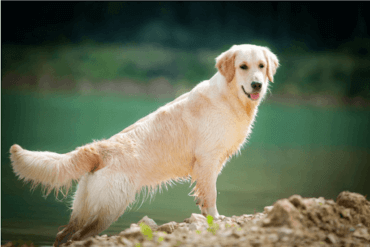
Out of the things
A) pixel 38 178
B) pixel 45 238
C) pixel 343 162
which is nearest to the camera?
pixel 38 178

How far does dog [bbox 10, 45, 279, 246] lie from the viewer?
3102mm

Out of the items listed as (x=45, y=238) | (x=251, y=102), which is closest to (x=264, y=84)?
(x=251, y=102)

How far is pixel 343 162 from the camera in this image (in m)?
8.24

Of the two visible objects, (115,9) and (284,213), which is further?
(115,9)

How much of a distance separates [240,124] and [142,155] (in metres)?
1.01

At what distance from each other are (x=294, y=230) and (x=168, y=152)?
62.8 inches

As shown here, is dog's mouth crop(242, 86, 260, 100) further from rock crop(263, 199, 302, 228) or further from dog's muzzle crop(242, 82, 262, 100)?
rock crop(263, 199, 302, 228)

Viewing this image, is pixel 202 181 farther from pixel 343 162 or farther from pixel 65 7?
pixel 65 7

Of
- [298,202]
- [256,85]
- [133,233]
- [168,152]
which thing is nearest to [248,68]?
[256,85]

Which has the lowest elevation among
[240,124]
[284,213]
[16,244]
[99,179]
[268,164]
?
[16,244]

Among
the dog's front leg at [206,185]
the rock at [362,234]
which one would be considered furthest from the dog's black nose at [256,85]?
the rock at [362,234]

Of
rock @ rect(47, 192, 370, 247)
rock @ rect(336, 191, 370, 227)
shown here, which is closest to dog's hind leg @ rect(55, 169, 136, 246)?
rock @ rect(47, 192, 370, 247)

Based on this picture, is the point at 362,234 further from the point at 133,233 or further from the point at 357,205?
the point at 133,233

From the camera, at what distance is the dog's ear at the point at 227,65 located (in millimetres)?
3373
